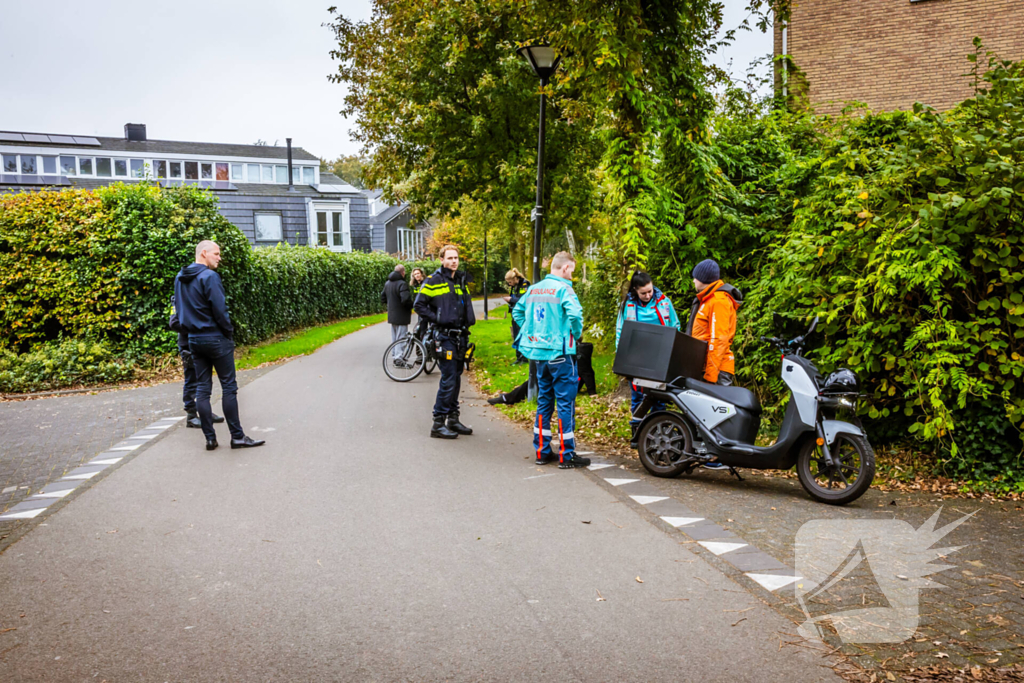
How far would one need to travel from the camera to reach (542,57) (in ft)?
36.1

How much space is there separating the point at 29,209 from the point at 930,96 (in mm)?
18488

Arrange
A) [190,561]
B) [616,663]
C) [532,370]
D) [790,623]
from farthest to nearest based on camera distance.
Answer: [532,370]
[190,561]
[790,623]
[616,663]

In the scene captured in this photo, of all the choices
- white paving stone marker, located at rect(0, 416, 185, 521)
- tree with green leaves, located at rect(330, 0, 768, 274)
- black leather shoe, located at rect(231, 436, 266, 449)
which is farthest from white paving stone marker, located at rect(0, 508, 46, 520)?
tree with green leaves, located at rect(330, 0, 768, 274)

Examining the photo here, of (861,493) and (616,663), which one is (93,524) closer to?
(616,663)

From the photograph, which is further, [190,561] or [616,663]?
[190,561]

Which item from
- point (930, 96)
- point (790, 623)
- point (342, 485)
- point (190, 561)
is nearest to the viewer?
point (790, 623)

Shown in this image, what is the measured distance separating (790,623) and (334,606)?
95.6 inches

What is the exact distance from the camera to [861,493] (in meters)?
5.86

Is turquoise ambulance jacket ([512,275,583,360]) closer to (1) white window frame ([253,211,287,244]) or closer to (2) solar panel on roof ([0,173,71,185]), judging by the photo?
(1) white window frame ([253,211,287,244])

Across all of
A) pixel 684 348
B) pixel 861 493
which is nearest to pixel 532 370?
pixel 684 348

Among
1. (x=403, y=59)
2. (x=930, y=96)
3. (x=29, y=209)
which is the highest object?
(x=403, y=59)

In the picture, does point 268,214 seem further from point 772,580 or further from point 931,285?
point 772,580

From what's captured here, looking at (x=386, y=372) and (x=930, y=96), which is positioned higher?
(x=930, y=96)

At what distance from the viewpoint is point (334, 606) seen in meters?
4.29
